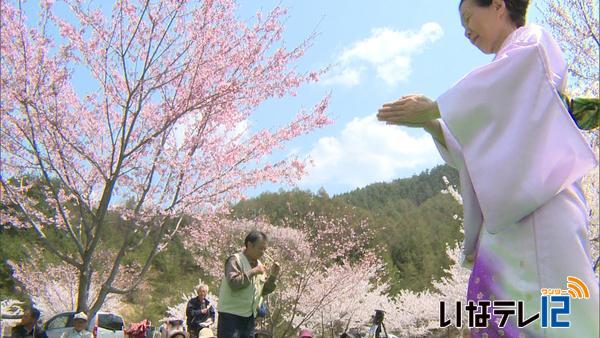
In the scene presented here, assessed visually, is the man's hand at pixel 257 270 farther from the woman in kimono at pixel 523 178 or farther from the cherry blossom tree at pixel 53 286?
the cherry blossom tree at pixel 53 286

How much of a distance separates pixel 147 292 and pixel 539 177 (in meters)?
29.5

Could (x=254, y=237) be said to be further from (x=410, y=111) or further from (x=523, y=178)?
(x=523, y=178)

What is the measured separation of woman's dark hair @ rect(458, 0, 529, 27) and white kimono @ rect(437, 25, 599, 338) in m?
0.15

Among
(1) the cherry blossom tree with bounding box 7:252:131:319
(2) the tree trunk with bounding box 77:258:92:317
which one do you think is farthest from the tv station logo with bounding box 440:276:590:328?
(1) the cherry blossom tree with bounding box 7:252:131:319

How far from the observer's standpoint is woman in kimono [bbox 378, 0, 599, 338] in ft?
3.33

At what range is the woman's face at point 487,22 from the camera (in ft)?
4.27

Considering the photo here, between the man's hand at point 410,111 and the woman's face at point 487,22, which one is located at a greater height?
the woman's face at point 487,22

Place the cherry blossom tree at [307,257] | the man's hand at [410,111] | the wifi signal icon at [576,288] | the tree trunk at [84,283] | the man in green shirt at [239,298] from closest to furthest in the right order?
the wifi signal icon at [576,288], the man's hand at [410,111], the man in green shirt at [239,298], the tree trunk at [84,283], the cherry blossom tree at [307,257]

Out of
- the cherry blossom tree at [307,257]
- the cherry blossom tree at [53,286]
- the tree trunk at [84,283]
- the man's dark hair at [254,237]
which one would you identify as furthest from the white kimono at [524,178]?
the cherry blossom tree at [53,286]

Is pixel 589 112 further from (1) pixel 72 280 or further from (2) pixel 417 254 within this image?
(2) pixel 417 254

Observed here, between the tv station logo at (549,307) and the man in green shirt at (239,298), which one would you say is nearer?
the tv station logo at (549,307)

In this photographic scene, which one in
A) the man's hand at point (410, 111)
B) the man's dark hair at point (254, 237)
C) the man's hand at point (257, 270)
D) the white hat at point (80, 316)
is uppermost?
the man's hand at point (410, 111)

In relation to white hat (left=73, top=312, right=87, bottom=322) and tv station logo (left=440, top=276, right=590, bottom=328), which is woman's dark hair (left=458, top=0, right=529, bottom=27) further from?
white hat (left=73, top=312, right=87, bottom=322)

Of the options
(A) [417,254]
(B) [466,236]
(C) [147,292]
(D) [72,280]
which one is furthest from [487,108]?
(A) [417,254]
